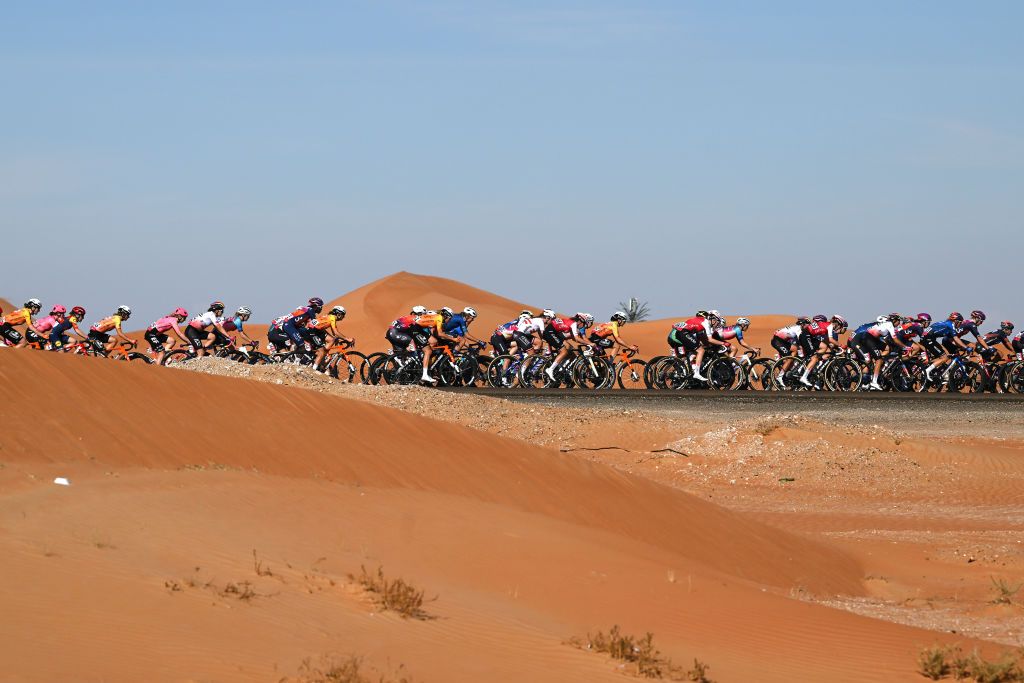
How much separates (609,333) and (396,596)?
23.1m

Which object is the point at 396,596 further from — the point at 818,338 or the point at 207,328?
the point at 818,338

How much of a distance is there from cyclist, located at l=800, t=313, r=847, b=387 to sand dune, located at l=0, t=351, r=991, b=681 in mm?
17060

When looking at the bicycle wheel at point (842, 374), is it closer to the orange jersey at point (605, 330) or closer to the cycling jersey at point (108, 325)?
the orange jersey at point (605, 330)

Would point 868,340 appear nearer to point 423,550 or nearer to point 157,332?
point 157,332

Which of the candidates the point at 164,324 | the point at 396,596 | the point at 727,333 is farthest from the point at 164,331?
the point at 396,596

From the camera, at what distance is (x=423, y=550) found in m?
9.09

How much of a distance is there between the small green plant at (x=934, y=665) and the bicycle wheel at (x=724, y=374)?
2224cm

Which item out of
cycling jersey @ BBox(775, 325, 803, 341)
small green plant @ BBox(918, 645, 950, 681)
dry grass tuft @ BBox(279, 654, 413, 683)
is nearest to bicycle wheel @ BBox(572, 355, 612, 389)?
cycling jersey @ BBox(775, 325, 803, 341)

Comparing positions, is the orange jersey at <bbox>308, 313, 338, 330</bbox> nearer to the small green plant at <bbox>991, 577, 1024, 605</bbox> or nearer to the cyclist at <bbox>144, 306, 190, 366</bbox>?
the cyclist at <bbox>144, 306, 190, 366</bbox>

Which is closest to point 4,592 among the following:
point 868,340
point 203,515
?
point 203,515

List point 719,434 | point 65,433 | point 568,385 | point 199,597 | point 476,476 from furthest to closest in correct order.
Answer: point 568,385
point 719,434
point 476,476
point 65,433
point 199,597

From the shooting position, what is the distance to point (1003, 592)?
11.4 m

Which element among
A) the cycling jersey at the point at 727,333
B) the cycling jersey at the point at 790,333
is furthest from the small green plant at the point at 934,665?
the cycling jersey at the point at 790,333

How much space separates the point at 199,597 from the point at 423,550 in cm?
270
